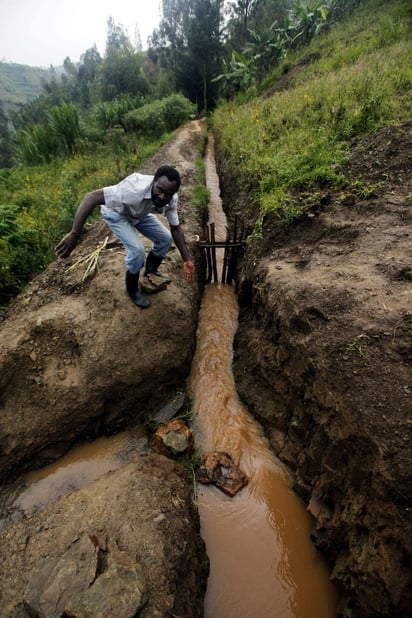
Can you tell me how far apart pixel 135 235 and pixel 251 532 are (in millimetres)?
3247

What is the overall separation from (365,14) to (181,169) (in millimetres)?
11896

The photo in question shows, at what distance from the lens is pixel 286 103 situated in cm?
Result: 912

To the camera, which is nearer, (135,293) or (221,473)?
(221,473)

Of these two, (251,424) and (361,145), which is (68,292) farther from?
(361,145)

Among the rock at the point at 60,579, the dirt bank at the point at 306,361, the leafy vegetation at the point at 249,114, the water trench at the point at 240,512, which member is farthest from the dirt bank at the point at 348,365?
the rock at the point at 60,579

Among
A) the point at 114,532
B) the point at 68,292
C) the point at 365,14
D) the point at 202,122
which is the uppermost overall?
the point at 365,14

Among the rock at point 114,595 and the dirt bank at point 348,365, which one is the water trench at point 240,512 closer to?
the dirt bank at point 348,365

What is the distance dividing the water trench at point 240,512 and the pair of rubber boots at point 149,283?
133 cm

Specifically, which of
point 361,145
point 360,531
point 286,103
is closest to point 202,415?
point 360,531

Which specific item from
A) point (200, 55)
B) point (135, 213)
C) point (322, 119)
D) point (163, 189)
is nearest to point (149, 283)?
point (135, 213)

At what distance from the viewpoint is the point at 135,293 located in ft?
13.3

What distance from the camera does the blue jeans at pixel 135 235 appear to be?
333 cm

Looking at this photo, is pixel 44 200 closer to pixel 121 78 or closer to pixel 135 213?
pixel 135 213

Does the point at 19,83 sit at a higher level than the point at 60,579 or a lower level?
higher
